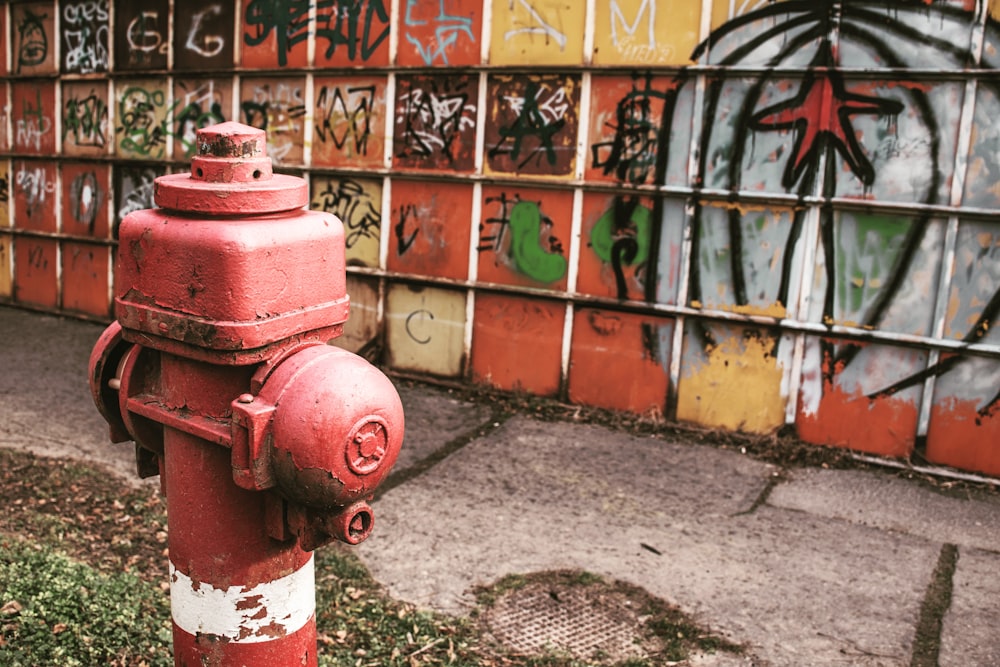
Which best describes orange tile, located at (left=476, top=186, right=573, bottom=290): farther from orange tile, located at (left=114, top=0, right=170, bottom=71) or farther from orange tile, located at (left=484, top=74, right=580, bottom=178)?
orange tile, located at (left=114, top=0, right=170, bottom=71)

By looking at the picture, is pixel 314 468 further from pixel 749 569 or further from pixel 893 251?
pixel 893 251

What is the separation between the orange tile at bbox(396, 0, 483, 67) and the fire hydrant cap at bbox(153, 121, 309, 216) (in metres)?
3.86

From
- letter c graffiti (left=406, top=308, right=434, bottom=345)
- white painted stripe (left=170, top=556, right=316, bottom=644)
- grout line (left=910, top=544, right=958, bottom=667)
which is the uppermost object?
white painted stripe (left=170, top=556, right=316, bottom=644)

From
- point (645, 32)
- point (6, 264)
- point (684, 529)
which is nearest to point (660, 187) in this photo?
point (645, 32)

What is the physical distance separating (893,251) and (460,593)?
2.70m

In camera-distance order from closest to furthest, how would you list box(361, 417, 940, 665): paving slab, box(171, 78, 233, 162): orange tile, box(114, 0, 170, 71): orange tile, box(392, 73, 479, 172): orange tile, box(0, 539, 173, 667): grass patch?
box(0, 539, 173, 667): grass patch → box(361, 417, 940, 665): paving slab → box(392, 73, 479, 172): orange tile → box(171, 78, 233, 162): orange tile → box(114, 0, 170, 71): orange tile

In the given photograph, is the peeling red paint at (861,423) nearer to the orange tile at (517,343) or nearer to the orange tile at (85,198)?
the orange tile at (517,343)

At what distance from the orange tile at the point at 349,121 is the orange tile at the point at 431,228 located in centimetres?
30

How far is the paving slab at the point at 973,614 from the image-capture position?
10.0 feet

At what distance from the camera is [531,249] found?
17.5ft

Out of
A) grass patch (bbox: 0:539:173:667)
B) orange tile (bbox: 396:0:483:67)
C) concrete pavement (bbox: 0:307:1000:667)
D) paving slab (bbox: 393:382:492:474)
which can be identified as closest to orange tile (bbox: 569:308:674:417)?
concrete pavement (bbox: 0:307:1000:667)

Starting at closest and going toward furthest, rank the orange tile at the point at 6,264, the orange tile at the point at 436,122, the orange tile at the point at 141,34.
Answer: the orange tile at the point at 436,122
the orange tile at the point at 141,34
the orange tile at the point at 6,264

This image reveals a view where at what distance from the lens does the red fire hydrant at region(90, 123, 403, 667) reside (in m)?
1.55

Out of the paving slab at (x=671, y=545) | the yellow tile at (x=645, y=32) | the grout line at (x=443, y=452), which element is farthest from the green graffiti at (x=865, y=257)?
the grout line at (x=443, y=452)
